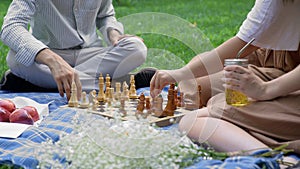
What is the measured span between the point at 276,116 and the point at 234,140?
7.4 inches

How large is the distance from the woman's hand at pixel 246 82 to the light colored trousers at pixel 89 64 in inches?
22.3

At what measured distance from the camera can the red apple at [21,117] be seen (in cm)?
276

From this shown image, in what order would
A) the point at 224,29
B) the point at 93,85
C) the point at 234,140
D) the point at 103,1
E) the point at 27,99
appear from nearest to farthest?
the point at 234,140 < the point at 93,85 < the point at 27,99 < the point at 103,1 < the point at 224,29

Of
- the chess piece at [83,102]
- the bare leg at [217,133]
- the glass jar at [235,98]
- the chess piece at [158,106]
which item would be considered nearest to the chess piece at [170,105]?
the chess piece at [158,106]

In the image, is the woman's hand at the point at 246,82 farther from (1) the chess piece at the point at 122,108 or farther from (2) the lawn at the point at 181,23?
(1) the chess piece at the point at 122,108

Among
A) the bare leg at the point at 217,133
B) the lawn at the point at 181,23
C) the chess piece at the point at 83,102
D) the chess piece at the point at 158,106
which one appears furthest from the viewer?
the chess piece at the point at 83,102

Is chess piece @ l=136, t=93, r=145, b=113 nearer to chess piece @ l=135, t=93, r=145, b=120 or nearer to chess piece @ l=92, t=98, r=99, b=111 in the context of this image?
chess piece @ l=135, t=93, r=145, b=120

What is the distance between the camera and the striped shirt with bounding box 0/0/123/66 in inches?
134

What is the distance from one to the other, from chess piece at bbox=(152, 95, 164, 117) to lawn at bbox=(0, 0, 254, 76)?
0.56 feet

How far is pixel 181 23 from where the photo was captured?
232cm

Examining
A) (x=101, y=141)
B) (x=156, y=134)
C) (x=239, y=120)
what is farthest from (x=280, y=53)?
(x=101, y=141)

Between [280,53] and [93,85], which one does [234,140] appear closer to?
[280,53]

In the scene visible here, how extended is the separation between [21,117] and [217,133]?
3.22 feet

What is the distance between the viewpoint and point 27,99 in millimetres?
3197
